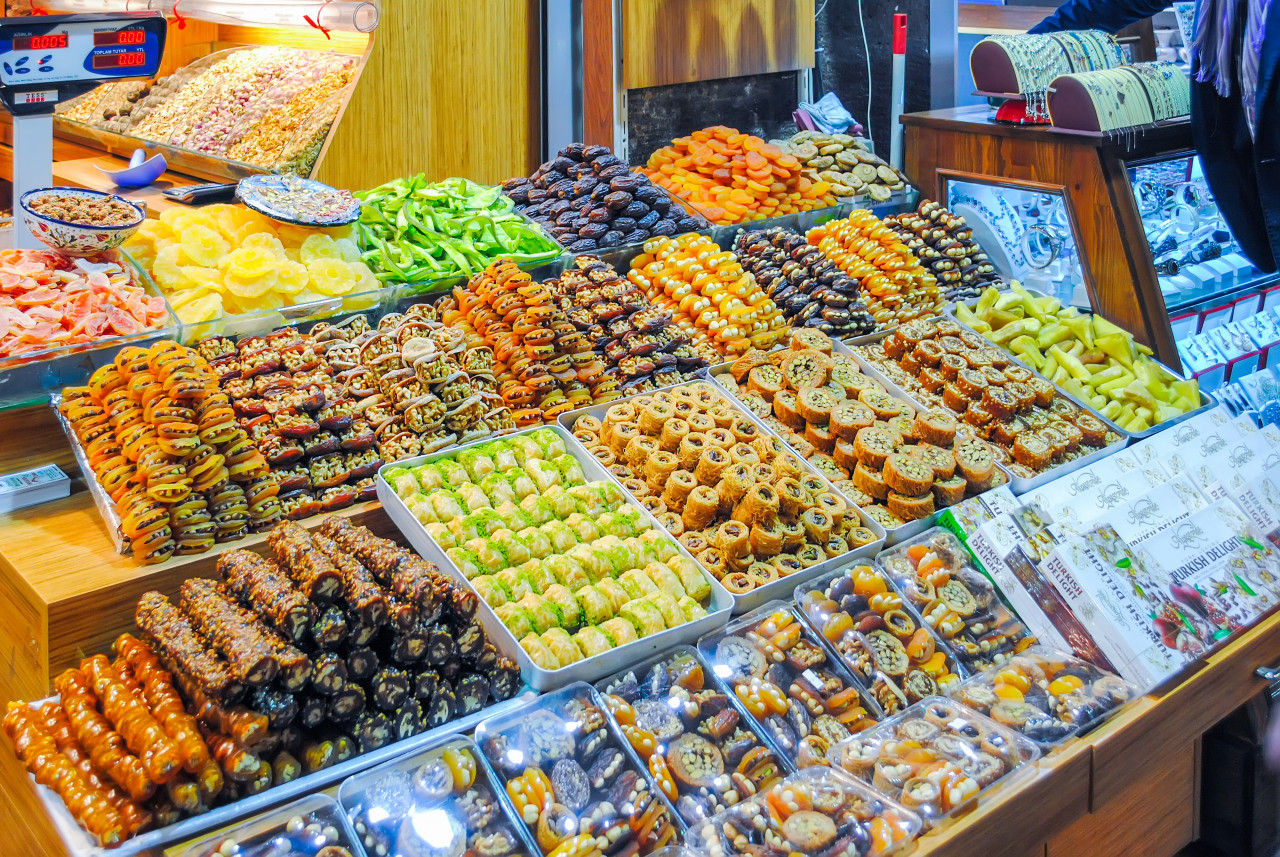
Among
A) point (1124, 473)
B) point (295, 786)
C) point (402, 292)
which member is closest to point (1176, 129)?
point (1124, 473)

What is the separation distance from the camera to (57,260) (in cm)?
279

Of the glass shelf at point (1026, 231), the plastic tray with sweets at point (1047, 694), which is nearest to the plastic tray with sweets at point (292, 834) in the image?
the plastic tray with sweets at point (1047, 694)

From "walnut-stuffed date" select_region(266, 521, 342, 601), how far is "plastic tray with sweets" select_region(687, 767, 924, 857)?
0.75 meters

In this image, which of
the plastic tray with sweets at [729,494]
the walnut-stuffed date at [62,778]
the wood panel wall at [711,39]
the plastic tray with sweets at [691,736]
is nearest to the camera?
the walnut-stuffed date at [62,778]

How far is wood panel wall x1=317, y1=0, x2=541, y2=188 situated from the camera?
4.33 m

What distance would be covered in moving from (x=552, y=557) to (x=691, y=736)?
21.1 inches

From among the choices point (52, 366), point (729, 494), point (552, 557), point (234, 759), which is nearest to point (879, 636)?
point (729, 494)

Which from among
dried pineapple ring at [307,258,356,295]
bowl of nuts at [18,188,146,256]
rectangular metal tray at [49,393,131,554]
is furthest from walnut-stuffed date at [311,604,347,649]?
bowl of nuts at [18,188,146,256]

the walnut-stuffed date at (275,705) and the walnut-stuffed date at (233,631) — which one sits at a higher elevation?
the walnut-stuffed date at (233,631)

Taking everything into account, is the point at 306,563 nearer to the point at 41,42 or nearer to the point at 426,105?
the point at 41,42

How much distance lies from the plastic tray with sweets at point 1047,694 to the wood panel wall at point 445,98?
3.44 meters

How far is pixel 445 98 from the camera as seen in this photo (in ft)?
15.0

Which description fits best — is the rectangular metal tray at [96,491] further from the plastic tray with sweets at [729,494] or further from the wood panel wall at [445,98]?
the wood panel wall at [445,98]

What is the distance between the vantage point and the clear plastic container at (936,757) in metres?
1.80
